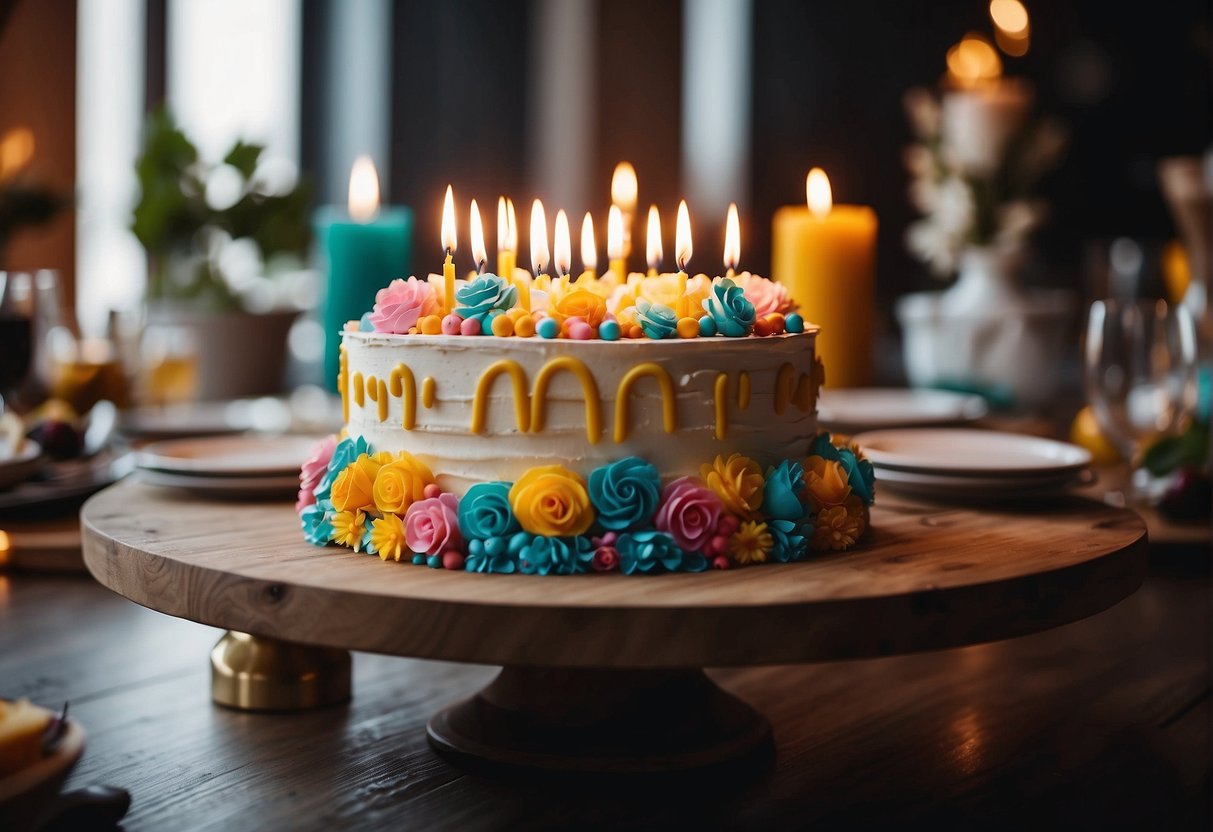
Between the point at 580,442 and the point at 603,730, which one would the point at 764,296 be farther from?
the point at 603,730

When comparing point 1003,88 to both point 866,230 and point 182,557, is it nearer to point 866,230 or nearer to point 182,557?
point 866,230

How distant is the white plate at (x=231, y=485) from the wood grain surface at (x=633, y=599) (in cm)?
23

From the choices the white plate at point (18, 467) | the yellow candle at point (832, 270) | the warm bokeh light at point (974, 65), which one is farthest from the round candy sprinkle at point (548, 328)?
the warm bokeh light at point (974, 65)

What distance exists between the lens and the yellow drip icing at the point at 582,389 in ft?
4.14

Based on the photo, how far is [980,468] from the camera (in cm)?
156

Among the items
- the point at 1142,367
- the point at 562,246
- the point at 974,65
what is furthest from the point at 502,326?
the point at 974,65

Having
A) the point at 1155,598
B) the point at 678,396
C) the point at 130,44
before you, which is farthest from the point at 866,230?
the point at 130,44

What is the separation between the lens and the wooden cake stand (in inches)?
41.4

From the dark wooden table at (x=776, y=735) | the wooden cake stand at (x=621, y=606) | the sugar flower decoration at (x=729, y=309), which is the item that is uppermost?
the sugar flower decoration at (x=729, y=309)

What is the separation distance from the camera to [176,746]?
148 centimetres

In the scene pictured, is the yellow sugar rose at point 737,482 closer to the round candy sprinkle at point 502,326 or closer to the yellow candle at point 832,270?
the round candy sprinkle at point 502,326

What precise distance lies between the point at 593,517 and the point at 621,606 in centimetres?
20

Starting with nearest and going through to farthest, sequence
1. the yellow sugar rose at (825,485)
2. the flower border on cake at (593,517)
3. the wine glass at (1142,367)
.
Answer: the flower border on cake at (593,517) → the yellow sugar rose at (825,485) → the wine glass at (1142,367)

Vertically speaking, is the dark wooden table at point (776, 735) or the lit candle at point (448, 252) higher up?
the lit candle at point (448, 252)
